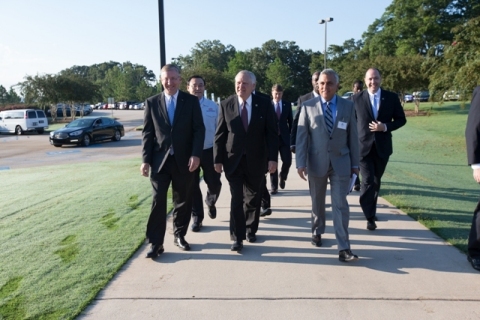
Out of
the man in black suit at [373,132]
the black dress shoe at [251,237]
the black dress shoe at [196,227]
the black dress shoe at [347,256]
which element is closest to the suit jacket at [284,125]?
the man in black suit at [373,132]

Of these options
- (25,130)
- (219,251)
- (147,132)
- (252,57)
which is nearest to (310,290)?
(219,251)

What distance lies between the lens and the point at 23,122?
3444 centimetres

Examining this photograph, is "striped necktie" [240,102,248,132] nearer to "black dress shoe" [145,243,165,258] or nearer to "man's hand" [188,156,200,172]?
"man's hand" [188,156,200,172]

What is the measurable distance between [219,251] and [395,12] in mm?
63167

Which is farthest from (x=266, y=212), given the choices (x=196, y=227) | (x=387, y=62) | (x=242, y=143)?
(x=387, y=62)

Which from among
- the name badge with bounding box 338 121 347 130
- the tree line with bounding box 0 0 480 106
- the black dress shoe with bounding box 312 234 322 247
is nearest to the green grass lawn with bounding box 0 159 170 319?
the black dress shoe with bounding box 312 234 322 247

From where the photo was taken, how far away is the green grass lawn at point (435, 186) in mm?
6074

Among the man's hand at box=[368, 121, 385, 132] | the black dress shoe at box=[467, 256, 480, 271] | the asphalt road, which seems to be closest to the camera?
the black dress shoe at box=[467, 256, 480, 271]

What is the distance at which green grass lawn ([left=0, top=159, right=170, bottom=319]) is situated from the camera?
380 cm

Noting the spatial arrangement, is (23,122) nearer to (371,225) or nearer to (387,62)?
(387,62)

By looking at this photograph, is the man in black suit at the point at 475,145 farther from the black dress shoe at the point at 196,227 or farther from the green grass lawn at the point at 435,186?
the black dress shoe at the point at 196,227

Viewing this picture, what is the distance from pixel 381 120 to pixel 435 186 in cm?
398

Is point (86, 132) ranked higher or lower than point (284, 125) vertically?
lower

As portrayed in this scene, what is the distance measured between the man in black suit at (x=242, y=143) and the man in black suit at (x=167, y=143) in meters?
0.36
